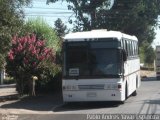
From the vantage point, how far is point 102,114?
60.8 ft

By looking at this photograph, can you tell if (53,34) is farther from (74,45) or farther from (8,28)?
(8,28)

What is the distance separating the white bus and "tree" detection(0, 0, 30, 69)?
111 inches

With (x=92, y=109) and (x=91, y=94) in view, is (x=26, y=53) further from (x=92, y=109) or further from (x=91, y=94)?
(x=92, y=109)

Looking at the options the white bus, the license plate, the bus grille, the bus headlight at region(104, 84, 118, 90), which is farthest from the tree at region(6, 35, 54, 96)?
the bus headlight at region(104, 84, 118, 90)

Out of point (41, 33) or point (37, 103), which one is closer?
point (37, 103)

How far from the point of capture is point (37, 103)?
23.2 m

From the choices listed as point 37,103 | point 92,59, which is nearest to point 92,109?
point 92,59

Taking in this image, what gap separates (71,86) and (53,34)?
1939 cm

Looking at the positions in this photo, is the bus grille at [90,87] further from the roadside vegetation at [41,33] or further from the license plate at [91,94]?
the roadside vegetation at [41,33]

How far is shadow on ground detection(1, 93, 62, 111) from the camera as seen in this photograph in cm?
2139

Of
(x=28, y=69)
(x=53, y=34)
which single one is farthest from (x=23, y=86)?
(x=53, y=34)

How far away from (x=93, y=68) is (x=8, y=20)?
437 centimetres

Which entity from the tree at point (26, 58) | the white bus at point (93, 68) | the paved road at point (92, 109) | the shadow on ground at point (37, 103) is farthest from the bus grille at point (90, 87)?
the tree at point (26, 58)

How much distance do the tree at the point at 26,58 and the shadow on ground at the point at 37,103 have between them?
1.25 metres
